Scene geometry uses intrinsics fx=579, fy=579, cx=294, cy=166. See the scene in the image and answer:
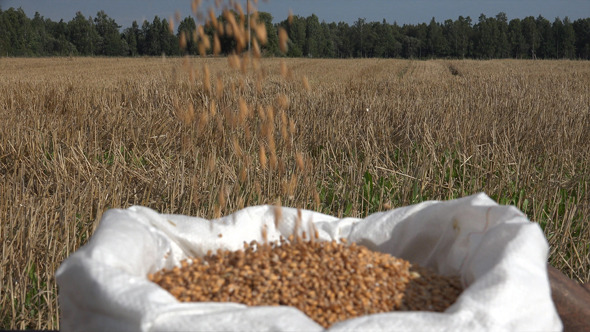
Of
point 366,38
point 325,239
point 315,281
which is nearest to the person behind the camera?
point 315,281

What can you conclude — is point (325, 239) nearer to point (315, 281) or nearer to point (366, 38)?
point (315, 281)

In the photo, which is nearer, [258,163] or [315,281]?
[315,281]

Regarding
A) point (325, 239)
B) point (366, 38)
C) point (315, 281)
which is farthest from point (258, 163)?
point (366, 38)

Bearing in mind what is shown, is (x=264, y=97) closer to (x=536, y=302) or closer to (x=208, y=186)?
(x=208, y=186)

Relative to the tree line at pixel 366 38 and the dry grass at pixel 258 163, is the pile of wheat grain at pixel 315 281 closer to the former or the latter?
the dry grass at pixel 258 163

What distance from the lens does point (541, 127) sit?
14.0 ft

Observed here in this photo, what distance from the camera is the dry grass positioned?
2152 mm

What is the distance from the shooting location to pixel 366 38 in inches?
2697

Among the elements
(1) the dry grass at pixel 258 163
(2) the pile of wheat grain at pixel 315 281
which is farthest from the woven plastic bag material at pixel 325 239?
(1) the dry grass at pixel 258 163

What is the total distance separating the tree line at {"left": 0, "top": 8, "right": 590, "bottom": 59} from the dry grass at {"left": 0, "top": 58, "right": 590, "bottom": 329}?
47.6 m

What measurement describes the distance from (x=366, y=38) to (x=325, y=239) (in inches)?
2725

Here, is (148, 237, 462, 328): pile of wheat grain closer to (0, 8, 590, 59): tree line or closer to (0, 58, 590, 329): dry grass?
(0, 58, 590, 329): dry grass

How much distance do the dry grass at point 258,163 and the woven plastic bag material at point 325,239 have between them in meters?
0.23

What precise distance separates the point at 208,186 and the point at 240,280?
158 cm
